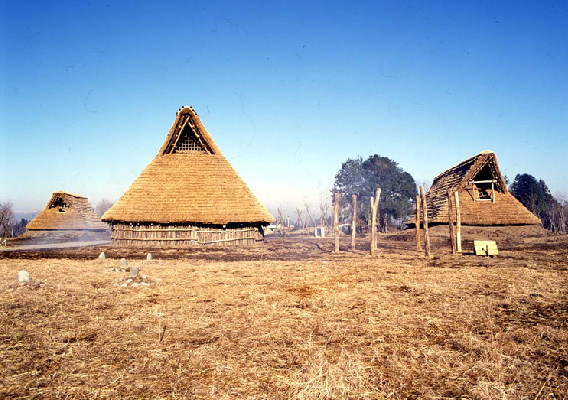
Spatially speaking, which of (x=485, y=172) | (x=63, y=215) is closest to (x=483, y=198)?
(x=485, y=172)

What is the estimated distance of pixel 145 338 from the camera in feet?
14.8

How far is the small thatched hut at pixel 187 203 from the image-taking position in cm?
1894

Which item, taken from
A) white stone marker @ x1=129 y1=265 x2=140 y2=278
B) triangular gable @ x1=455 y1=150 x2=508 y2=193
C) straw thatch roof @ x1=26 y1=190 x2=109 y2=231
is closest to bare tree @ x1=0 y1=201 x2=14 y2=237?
straw thatch roof @ x1=26 y1=190 x2=109 y2=231

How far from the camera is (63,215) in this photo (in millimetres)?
31469

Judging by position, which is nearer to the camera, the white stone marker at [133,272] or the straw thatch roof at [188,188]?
the white stone marker at [133,272]

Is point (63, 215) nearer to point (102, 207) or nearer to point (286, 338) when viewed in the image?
point (286, 338)

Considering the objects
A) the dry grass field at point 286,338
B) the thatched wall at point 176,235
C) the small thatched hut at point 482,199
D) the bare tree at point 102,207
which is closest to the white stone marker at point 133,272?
the dry grass field at point 286,338

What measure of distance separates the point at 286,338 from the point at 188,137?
20.5m

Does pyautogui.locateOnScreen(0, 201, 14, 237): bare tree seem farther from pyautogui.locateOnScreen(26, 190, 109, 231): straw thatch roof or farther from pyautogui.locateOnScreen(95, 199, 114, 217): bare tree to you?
pyautogui.locateOnScreen(95, 199, 114, 217): bare tree

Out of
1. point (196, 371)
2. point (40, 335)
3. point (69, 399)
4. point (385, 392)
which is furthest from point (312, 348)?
point (40, 335)

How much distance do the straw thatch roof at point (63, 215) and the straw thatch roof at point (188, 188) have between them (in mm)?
15709

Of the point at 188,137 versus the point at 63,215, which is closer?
the point at 188,137

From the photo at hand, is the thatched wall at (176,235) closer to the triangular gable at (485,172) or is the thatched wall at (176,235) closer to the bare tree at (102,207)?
the triangular gable at (485,172)

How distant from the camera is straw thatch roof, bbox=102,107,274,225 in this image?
61.9ft
